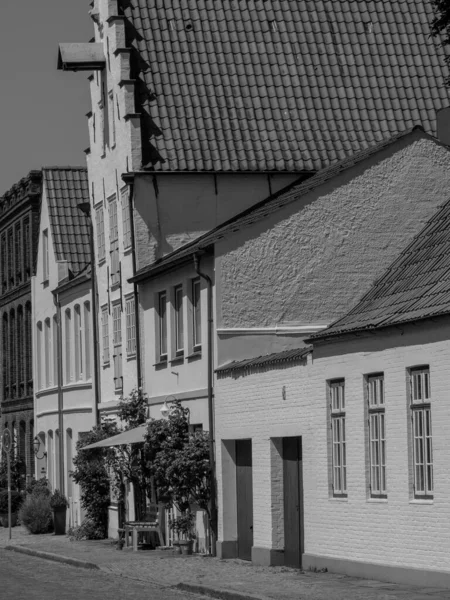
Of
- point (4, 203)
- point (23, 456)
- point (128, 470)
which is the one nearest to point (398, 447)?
point (128, 470)

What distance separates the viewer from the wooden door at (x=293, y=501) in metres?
25.9

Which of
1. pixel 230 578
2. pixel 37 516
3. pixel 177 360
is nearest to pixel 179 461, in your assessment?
pixel 177 360

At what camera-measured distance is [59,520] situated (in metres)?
43.5

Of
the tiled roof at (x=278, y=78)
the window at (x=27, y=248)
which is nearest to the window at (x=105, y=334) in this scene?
the tiled roof at (x=278, y=78)

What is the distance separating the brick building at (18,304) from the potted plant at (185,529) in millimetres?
23117

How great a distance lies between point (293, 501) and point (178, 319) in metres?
7.80

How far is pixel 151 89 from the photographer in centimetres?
3731

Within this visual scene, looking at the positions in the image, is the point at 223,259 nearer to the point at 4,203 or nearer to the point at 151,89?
the point at 151,89

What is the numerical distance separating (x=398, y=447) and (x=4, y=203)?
38880 mm

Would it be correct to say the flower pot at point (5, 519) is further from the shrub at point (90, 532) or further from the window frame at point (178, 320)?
the window frame at point (178, 320)

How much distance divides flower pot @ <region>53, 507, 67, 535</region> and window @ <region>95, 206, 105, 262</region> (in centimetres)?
744

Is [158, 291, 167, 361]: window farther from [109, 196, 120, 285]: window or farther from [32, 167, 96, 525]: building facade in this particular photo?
[32, 167, 96, 525]: building facade

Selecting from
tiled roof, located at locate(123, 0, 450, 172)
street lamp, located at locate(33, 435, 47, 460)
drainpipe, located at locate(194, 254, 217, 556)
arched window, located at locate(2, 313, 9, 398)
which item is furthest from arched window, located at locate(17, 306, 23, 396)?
drainpipe, located at locate(194, 254, 217, 556)

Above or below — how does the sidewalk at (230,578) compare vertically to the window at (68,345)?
below
